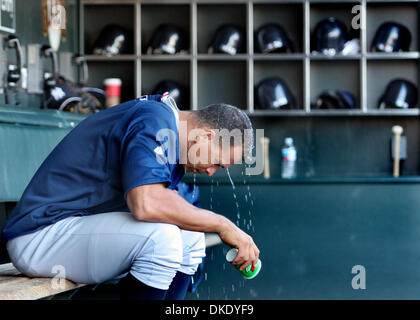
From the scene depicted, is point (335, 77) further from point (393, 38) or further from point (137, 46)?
point (137, 46)

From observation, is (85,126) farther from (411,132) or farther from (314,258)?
(411,132)

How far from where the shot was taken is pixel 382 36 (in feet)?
16.3

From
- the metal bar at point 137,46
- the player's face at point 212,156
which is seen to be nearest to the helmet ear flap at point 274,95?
the metal bar at point 137,46

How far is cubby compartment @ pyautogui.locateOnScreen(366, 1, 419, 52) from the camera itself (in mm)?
5125

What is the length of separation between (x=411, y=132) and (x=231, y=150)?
3.24 metres

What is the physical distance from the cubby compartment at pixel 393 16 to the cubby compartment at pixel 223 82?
38.8 inches

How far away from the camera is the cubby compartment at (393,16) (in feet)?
16.8

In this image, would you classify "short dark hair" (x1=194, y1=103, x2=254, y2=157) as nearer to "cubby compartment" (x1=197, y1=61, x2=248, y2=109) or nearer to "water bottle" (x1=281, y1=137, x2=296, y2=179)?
"water bottle" (x1=281, y1=137, x2=296, y2=179)

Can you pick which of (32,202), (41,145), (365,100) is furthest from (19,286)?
(365,100)

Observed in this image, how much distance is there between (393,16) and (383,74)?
17.2 inches

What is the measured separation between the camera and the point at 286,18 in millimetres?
5180

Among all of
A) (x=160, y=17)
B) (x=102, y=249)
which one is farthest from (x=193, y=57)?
(x=102, y=249)

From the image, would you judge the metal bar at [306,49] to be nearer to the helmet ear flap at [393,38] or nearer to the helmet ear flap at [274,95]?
the helmet ear flap at [274,95]

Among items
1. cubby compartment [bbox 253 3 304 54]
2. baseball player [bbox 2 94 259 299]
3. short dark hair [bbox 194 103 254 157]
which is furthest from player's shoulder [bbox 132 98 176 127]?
cubby compartment [bbox 253 3 304 54]
